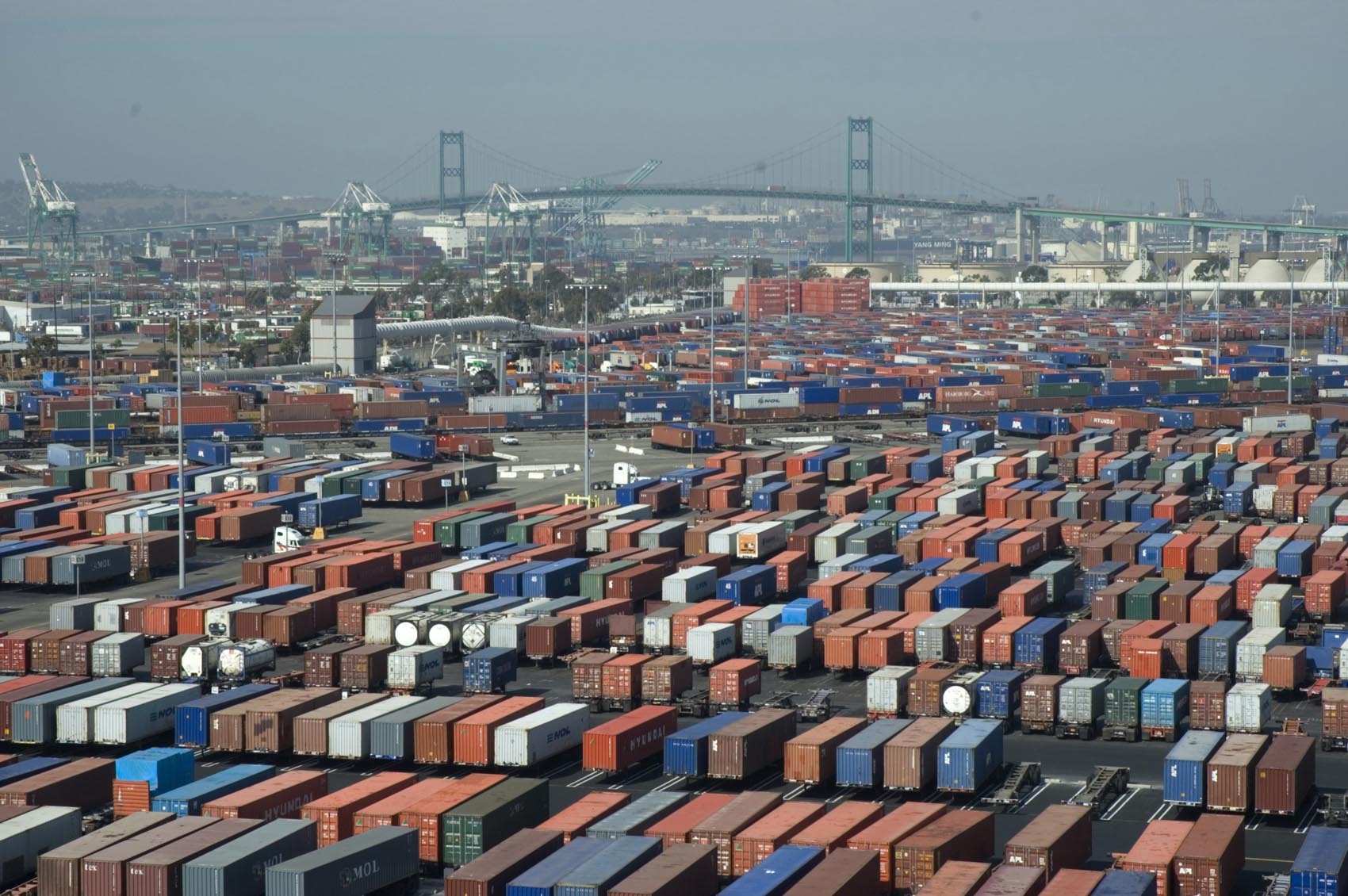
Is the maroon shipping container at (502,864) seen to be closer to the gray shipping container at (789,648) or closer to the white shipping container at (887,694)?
the white shipping container at (887,694)

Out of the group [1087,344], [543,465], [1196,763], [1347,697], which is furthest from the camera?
[1087,344]

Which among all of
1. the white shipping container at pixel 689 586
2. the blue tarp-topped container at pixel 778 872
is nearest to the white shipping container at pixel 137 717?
the white shipping container at pixel 689 586

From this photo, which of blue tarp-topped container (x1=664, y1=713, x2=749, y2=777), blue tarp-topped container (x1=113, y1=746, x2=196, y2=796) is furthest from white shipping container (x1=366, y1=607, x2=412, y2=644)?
blue tarp-topped container (x1=664, y1=713, x2=749, y2=777)

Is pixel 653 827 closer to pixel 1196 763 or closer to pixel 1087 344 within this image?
pixel 1196 763

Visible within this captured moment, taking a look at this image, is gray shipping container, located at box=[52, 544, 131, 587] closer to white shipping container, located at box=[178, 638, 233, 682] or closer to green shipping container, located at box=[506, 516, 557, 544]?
green shipping container, located at box=[506, 516, 557, 544]

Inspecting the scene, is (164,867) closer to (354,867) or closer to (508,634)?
(354,867)

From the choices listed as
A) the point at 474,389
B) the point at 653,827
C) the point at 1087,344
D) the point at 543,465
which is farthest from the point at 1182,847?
the point at 1087,344
